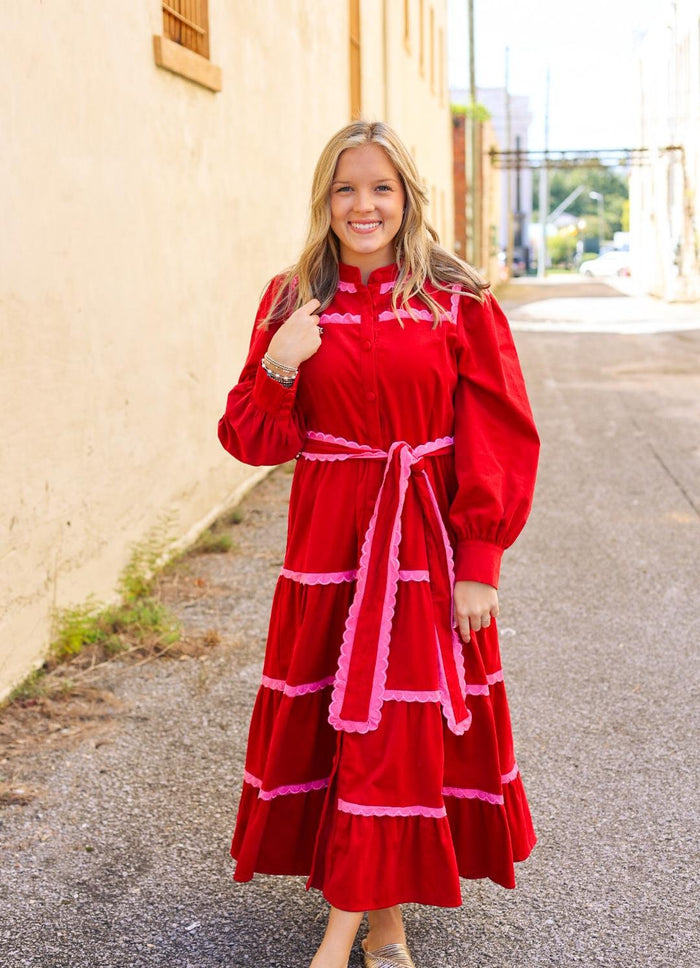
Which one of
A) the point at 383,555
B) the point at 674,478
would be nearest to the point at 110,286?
the point at 383,555

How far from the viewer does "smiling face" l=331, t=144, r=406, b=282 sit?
2.84 meters

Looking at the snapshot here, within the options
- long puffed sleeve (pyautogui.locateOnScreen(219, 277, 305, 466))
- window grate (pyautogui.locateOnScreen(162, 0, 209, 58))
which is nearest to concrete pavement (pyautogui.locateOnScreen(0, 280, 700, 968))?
long puffed sleeve (pyautogui.locateOnScreen(219, 277, 305, 466))

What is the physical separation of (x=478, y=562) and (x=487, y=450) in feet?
0.84

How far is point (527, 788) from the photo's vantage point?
399 centimetres

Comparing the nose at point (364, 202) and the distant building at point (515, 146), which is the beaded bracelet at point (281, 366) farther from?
the distant building at point (515, 146)

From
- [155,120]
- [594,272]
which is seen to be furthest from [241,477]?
[594,272]

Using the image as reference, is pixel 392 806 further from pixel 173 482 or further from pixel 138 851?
pixel 173 482

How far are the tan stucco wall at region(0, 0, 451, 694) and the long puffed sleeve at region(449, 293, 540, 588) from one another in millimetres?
2247

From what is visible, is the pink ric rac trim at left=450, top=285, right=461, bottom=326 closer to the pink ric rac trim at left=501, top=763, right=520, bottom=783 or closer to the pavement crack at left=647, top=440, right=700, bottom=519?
the pink ric rac trim at left=501, top=763, right=520, bottom=783

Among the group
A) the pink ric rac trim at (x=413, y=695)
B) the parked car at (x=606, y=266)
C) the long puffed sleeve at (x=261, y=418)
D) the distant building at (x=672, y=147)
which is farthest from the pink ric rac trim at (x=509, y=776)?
the parked car at (x=606, y=266)

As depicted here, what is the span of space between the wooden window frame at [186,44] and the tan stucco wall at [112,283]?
0.27ft

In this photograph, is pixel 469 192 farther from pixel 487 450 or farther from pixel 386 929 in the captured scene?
pixel 386 929

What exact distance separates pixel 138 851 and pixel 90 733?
0.95 m

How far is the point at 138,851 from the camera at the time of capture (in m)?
3.61
